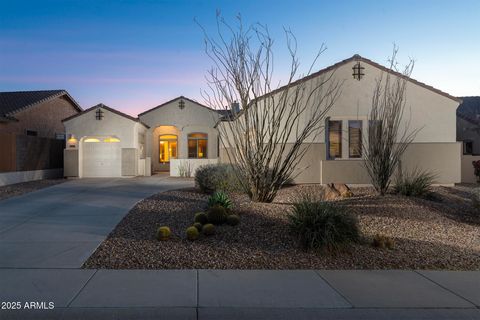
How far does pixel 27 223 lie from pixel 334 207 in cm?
675

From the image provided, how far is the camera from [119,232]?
8578 millimetres

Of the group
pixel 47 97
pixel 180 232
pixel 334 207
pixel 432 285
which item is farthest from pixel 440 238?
pixel 47 97

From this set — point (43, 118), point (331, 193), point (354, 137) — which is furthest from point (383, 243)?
point (43, 118)

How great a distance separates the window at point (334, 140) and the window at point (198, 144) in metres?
10.8

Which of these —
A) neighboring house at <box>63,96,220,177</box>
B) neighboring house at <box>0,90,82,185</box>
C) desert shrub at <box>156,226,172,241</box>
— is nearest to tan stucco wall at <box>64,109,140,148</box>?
neighboring house at <box>63,96,220,177</box>

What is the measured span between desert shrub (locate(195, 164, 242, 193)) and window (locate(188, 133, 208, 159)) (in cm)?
1201

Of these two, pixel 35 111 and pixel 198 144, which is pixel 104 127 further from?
pixel 198 144

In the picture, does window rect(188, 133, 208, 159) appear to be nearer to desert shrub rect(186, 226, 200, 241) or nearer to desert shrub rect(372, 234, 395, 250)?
desert shrub rect(186, 226, 200, 241)

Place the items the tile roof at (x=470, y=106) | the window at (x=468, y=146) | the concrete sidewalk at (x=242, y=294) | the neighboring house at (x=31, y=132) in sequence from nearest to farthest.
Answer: the concrete sidewalk at (x=242, y=294), the neighboring house at (x=31, y=132), the window at (x=468, y=146), the tile roof at (x=470, y=106)

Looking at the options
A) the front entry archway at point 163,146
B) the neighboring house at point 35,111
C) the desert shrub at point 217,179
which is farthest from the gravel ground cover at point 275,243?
the front entry archway at point 163,146

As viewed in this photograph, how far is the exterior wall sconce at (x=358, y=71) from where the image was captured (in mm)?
17328

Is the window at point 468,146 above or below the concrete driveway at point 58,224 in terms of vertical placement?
Result: above

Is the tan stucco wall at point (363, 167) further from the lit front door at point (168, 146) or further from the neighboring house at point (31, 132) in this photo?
the lit front door at point (168, 146)

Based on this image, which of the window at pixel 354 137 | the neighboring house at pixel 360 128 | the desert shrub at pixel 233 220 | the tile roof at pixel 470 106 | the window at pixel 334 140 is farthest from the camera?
the tile roof at pixel 470 106
